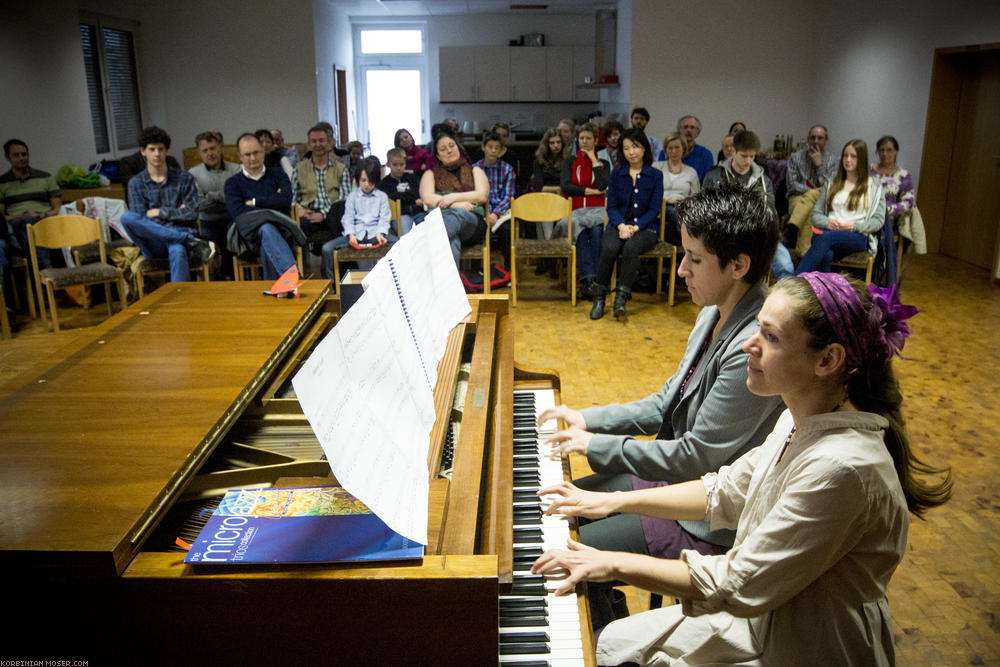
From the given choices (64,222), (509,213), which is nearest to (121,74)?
(64,222)

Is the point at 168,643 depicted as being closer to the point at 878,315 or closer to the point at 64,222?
the point at 878,315

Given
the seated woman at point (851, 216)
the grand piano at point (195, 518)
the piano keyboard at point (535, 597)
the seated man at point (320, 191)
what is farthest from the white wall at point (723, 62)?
the piano keyboard at point (535, 597)

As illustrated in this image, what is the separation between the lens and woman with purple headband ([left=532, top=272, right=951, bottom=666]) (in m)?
1.24

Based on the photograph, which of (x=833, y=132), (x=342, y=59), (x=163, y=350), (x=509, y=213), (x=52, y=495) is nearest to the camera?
(x=52, y=495)

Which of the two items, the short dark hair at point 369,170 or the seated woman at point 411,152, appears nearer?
the short dark hair at point 369,170

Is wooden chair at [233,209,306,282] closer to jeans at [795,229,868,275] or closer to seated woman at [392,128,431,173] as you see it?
seated woman at [392,128,431,173]

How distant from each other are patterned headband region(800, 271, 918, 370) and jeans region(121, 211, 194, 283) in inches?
205

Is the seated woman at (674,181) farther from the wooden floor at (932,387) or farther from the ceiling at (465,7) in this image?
the ceiling at (465,7)

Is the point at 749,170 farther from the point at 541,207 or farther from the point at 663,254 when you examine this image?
the point at 541,207

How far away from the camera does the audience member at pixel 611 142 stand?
712 cm

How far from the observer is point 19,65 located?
7.55 metres

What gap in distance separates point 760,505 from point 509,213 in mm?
5492

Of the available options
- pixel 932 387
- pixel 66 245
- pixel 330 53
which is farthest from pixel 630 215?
pixel 330 53

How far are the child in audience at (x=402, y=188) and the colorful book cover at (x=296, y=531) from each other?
18.7 feet
